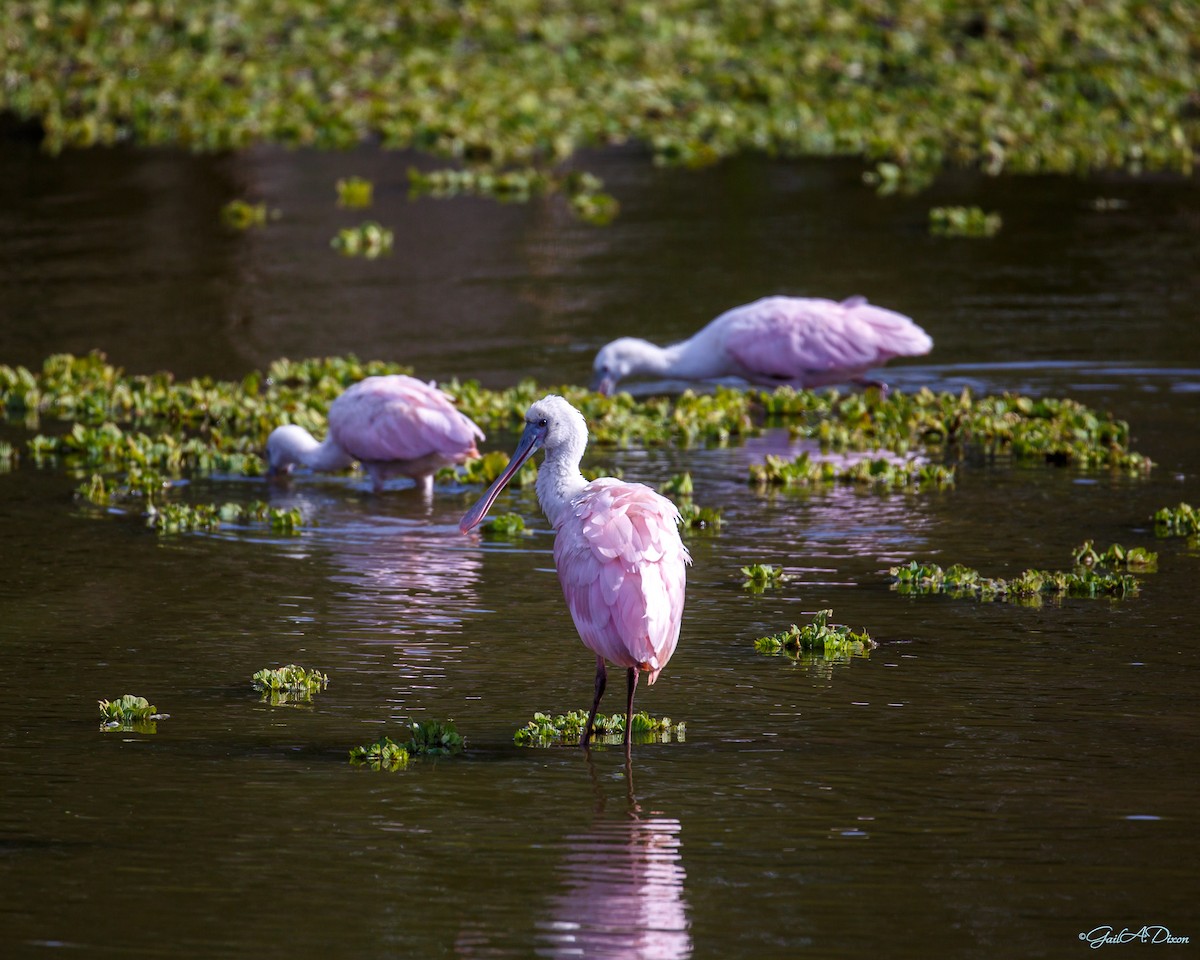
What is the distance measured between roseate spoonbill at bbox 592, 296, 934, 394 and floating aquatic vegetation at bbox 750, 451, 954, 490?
203 centimetres

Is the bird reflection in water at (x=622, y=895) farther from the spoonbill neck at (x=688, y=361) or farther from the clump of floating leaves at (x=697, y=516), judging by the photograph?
the spoonbill neck at (x=688, y=361)

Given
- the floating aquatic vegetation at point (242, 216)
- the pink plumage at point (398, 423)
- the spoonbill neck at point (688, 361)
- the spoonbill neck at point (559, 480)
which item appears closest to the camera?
the spoonbill neck at point (559, 480)

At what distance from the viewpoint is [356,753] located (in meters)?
6.44

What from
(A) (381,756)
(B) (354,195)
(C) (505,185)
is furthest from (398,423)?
(C) (505,185)

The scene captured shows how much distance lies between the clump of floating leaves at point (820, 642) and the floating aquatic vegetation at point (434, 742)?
1.58 meters

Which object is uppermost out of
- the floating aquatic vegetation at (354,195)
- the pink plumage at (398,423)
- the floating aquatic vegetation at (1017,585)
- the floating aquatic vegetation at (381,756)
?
the floating aquatic vegetation at (354,195)

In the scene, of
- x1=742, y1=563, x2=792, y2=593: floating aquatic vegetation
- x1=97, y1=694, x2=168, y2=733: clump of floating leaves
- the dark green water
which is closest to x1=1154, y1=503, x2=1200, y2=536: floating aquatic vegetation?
the dark green water

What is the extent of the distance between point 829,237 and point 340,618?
32.3ft

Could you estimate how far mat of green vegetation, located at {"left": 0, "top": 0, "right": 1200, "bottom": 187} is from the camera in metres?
21.1

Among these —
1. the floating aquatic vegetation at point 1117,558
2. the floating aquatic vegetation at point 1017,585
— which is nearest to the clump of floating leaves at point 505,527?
the floating aquatic vegetation at point 1017,585

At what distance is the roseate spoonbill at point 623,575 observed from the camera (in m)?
6.43

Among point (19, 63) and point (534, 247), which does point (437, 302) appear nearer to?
point (534, 247)

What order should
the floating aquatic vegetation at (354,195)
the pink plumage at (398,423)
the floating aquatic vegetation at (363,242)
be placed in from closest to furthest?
the pink plumage at (398,423) < the floating aquatic vegetation at (363,242) < the floating aquatic vegetation at (354,195)
